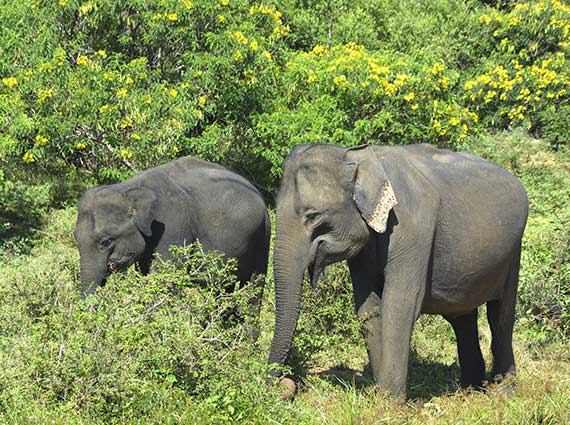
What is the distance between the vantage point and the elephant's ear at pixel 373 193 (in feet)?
18.4

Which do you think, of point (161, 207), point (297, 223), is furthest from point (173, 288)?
point (161, 207)

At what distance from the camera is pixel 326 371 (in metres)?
7.19

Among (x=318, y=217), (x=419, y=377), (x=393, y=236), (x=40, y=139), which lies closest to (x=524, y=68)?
(x=40, y=139)

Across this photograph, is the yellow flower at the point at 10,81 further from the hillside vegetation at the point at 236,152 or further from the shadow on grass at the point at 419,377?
the shadow on grass at the point at 419,377

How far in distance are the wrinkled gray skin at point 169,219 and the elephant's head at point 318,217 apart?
1.97m

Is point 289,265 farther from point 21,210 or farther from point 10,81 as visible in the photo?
point 21,210

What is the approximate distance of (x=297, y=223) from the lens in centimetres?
563

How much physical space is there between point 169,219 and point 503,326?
8.64 feet

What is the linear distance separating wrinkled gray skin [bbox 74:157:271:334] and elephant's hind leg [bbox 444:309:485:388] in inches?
70.8

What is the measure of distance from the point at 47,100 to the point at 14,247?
1.59m

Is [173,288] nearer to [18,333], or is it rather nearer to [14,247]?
[18,333]

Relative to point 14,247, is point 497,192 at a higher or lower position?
higher

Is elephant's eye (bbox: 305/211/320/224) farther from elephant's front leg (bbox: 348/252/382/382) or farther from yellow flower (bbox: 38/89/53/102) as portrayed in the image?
yellow flower (bbox: 38/89/53/102)

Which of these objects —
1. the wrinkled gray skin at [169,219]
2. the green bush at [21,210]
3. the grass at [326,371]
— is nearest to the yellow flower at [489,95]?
the grass at [326,371]
